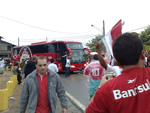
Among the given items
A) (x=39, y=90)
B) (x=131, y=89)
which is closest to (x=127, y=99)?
(x=131, y=89)

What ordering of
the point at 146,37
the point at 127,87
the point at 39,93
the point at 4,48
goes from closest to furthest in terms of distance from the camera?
the point at 127,87
the point at 39,93
the point at 146,37
the point at 4,48

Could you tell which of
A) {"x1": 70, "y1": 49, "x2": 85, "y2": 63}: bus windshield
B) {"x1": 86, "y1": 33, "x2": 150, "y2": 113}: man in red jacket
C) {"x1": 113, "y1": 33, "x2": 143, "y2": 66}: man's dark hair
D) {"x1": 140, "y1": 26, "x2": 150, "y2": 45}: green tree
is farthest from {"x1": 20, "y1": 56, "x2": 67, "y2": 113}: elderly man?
{"x1": 140, "y1": 26, "x2": 150, "y2": 45}: green tree

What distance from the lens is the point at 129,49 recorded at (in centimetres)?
130

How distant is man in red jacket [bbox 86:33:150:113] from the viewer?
122cm

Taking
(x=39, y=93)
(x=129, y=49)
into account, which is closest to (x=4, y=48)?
(x=39, y=93)

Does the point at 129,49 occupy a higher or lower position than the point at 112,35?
lower

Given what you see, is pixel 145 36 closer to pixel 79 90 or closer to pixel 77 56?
pixel 77 56

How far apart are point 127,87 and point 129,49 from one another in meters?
0.29

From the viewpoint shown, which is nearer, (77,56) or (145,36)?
(77,56)

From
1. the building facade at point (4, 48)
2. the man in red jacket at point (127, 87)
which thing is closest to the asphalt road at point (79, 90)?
the man in red jacket at point (127, 87)

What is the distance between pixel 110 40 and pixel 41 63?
144 cm

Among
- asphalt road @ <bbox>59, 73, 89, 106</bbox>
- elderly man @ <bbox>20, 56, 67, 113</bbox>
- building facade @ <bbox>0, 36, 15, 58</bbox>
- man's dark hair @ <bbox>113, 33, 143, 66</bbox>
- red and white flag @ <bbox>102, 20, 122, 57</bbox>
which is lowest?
asphalt road @ <bbox>59, 73, 89, 106</bbox>

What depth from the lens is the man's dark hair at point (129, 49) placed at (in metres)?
1.30

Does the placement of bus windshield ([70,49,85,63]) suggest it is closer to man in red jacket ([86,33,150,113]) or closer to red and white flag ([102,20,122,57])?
red and white flag ([102,20,122,57])
